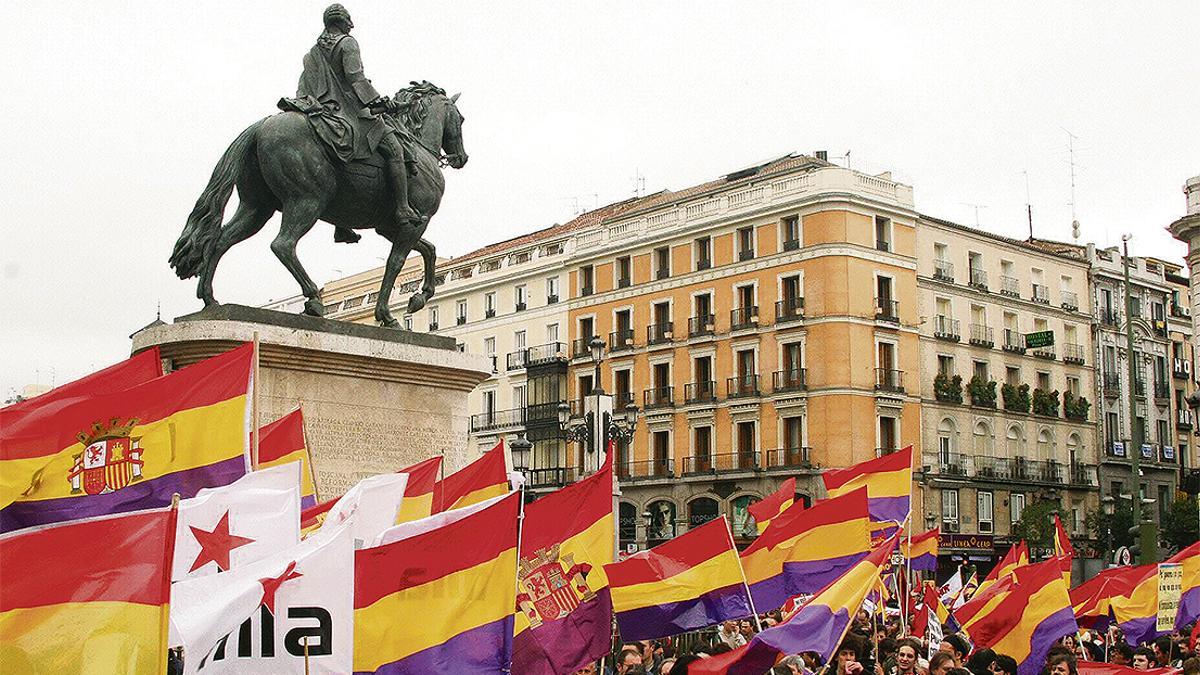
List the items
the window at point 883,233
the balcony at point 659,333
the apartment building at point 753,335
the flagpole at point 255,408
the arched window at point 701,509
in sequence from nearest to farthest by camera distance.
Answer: the flagpole at point 255,408, the apartment building at point 753,335, the window at point 883,233, the arched window at point 701,509, the balcony at point 659,333

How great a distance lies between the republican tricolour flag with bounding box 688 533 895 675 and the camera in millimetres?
7895

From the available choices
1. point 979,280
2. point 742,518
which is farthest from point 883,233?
point 742,518

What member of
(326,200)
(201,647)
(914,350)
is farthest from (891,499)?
(914,350)

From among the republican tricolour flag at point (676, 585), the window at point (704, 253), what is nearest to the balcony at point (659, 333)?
the window at point (704, 253)

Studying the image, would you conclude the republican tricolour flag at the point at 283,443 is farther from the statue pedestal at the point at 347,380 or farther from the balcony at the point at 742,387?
the balcony at the point at 742,387

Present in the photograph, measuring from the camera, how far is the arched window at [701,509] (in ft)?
202

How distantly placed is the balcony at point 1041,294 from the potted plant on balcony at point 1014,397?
4.70 meters

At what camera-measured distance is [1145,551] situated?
29609mm

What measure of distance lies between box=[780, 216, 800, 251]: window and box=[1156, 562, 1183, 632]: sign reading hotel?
151ft

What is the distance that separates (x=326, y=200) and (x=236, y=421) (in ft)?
18.7

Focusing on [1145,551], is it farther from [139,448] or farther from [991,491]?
[991,491]

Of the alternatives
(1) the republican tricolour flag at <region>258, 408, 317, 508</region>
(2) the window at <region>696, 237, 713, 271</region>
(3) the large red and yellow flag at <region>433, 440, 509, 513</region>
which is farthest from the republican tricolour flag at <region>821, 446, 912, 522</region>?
(2) the window at <region>696, 237, 713, 271</region>

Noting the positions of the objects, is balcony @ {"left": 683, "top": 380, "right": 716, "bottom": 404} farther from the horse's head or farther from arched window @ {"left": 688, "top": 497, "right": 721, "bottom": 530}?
the horse's head

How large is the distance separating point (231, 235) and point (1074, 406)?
60.6 metres
